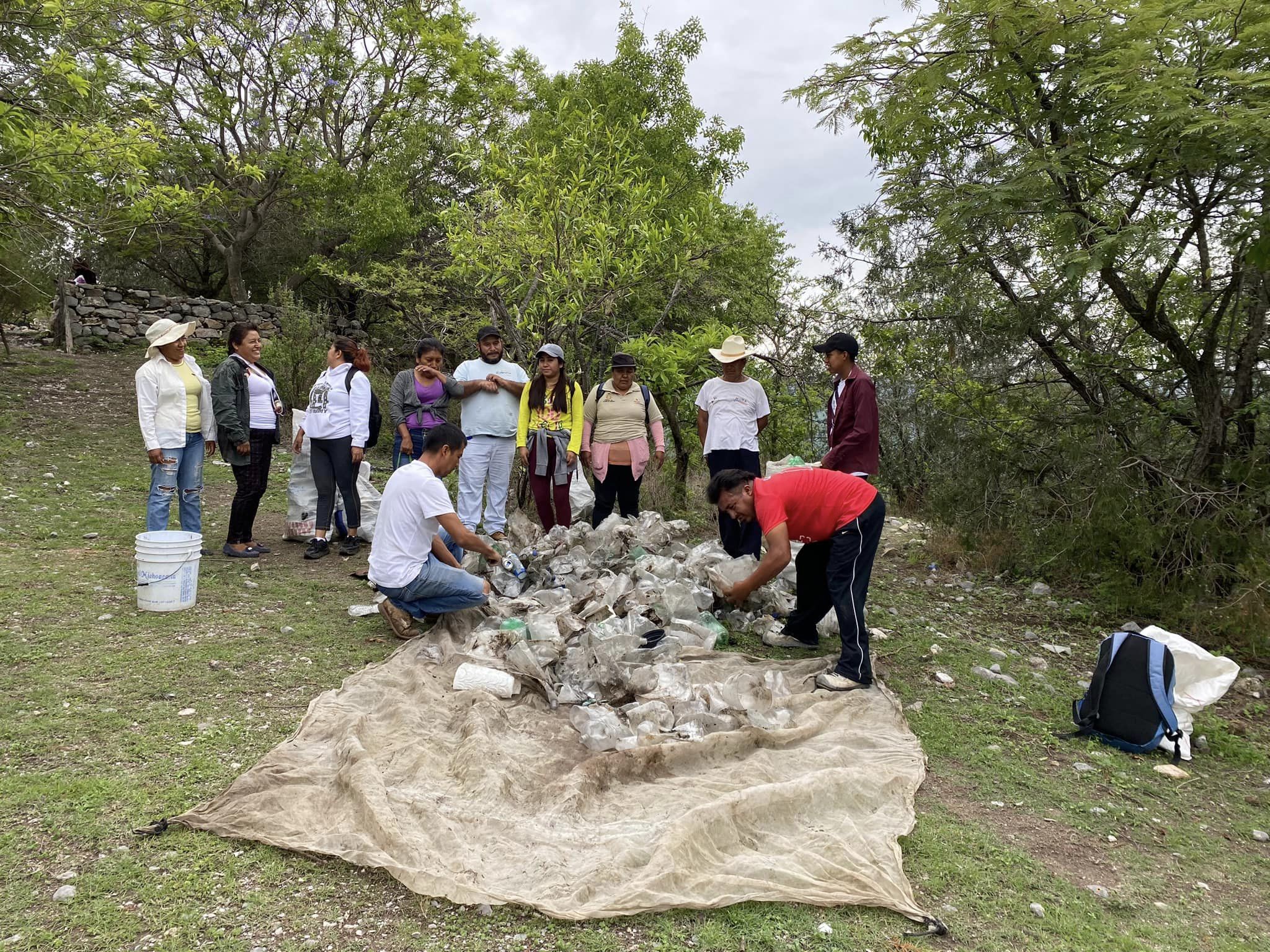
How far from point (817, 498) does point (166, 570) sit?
11.9 ft

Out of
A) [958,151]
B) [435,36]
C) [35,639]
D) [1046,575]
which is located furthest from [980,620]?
[435,36]

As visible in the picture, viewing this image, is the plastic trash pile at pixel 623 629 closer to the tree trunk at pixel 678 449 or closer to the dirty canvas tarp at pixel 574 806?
the dirty canvas tarp at pixel 574 806

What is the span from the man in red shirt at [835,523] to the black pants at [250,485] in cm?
350

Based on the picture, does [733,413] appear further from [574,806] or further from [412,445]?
[574,806]

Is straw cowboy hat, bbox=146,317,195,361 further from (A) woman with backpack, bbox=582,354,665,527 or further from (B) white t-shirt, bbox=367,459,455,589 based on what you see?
Answer: (A) woman with backpack, bbox=582,354,665,527

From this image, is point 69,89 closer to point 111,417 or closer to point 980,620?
point 111,417

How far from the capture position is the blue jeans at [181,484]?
16.1 ft

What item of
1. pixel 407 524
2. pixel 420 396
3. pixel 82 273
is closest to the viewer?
pixel 407 524

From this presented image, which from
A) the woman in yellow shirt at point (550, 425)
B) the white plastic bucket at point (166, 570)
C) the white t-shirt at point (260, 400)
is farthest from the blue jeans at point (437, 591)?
the white t-shirt at point (260, 400)

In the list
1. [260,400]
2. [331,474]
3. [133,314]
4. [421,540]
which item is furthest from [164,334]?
[133,314]

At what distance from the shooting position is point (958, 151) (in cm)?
623

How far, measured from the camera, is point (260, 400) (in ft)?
17.8

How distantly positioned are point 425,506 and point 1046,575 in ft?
16.5

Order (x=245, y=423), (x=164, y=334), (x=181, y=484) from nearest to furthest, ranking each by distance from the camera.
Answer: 1. (x=164, y=334)
2. (x=181, y=484)
3. (x=245, y=423)
